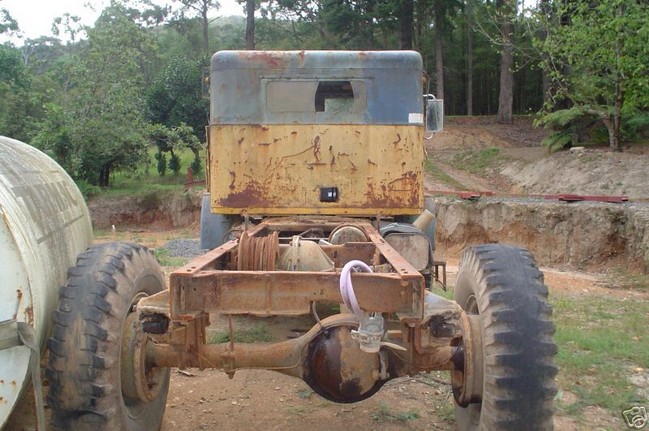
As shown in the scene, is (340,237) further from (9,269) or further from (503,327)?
(9,269)

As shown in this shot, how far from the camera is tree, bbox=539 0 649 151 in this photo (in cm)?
1619

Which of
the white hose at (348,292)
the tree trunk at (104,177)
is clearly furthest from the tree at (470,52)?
→ the white hose at (348,292)

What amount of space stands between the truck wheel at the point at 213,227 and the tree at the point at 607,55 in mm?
12764

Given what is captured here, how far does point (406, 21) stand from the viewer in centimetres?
2839

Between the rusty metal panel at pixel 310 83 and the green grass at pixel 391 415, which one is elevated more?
the rusty metal panel at pixel 310 83

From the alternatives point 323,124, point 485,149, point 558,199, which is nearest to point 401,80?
point 323,124

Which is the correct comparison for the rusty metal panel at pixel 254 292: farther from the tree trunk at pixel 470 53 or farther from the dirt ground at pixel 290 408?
the tree trunk at pixel 470 53

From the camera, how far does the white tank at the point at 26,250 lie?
3326 mm

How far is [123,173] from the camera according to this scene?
2588 cm

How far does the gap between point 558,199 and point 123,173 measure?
17.2 m

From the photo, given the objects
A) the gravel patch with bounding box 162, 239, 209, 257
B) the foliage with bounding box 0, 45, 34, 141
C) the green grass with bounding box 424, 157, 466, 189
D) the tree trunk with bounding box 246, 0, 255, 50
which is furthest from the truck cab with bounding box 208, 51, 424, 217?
the tree trunk with bounding box 246, 0, 255, 50

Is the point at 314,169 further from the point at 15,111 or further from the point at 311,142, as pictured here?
the point at 15,111

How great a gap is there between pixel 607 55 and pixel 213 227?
14.2 m

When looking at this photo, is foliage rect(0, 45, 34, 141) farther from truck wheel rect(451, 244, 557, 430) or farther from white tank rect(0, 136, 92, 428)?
truck wheel rect(451, 244, 557, 430)
